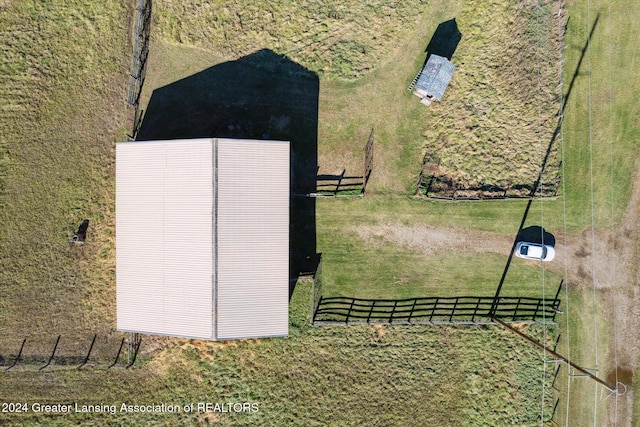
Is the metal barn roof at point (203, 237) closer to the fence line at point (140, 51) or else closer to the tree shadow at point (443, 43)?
the fence line at point (140, 51)

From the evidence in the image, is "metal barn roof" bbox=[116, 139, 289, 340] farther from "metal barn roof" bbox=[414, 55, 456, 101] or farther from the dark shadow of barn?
"metal barn roof" bbox=[414, 55, 456, 101]

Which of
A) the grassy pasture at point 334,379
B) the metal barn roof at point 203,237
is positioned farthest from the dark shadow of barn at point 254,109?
the grassy pasture at point 334,379

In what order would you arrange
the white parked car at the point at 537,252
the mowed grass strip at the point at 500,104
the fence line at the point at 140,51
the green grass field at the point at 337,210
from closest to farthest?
1. the white parked car at the point at 537,252
2. the green grass field at the point at 337,210
3. the mowed grass strip at the point at 500,104
4. the fence line at the point at 140,51

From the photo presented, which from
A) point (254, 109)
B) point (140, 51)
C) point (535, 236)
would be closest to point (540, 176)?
point (535, 236)

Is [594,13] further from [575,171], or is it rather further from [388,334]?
[388,334]

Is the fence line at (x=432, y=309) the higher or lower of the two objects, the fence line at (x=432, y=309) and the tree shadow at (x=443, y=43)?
the lower

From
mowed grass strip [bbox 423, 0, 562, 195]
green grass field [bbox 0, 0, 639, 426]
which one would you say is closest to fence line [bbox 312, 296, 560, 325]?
green grass field [bbox 0, 0, 639, 426]
